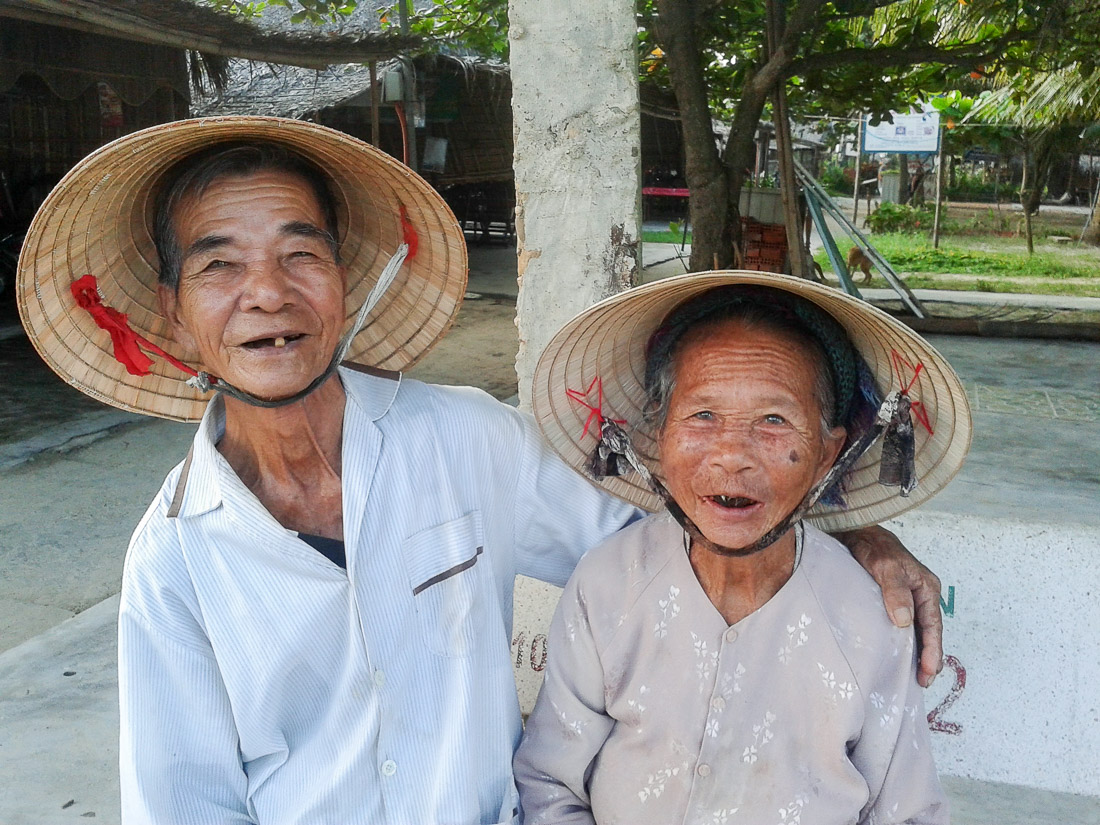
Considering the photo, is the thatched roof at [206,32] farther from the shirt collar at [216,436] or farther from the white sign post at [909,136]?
the white sign post at [909,136]

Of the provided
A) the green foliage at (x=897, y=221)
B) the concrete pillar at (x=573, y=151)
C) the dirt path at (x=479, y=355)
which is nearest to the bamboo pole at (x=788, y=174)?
the dirt path at (x=479, y=355)

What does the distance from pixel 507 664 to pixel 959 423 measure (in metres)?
0.83

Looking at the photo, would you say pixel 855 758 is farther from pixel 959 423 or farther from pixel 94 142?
pixel 94 142

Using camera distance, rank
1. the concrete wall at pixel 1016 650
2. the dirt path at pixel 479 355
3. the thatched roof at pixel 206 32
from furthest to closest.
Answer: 1. the dirt path at pixel 479 355
2. the thatched roof at pixel 206 32
3. the concrete wall at pixel 1016 650

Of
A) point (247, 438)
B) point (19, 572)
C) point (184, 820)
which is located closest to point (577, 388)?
point (247, 438)

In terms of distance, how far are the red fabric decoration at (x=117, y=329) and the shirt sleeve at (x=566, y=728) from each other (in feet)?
2.59

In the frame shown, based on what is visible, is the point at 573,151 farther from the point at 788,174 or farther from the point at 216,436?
the point at 788,174

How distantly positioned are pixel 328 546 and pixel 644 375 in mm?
644

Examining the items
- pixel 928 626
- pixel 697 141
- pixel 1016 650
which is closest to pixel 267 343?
pixel 928 626

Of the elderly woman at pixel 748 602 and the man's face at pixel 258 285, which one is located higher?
the man's face at pixel 258 285

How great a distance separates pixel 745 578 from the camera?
1593 mm

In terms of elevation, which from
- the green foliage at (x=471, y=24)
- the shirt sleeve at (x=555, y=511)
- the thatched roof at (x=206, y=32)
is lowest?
the shirt sleeve at (x=555, y=511)


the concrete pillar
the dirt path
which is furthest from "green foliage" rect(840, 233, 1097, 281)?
the concrete pillar

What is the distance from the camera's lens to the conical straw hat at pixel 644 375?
1.49m
